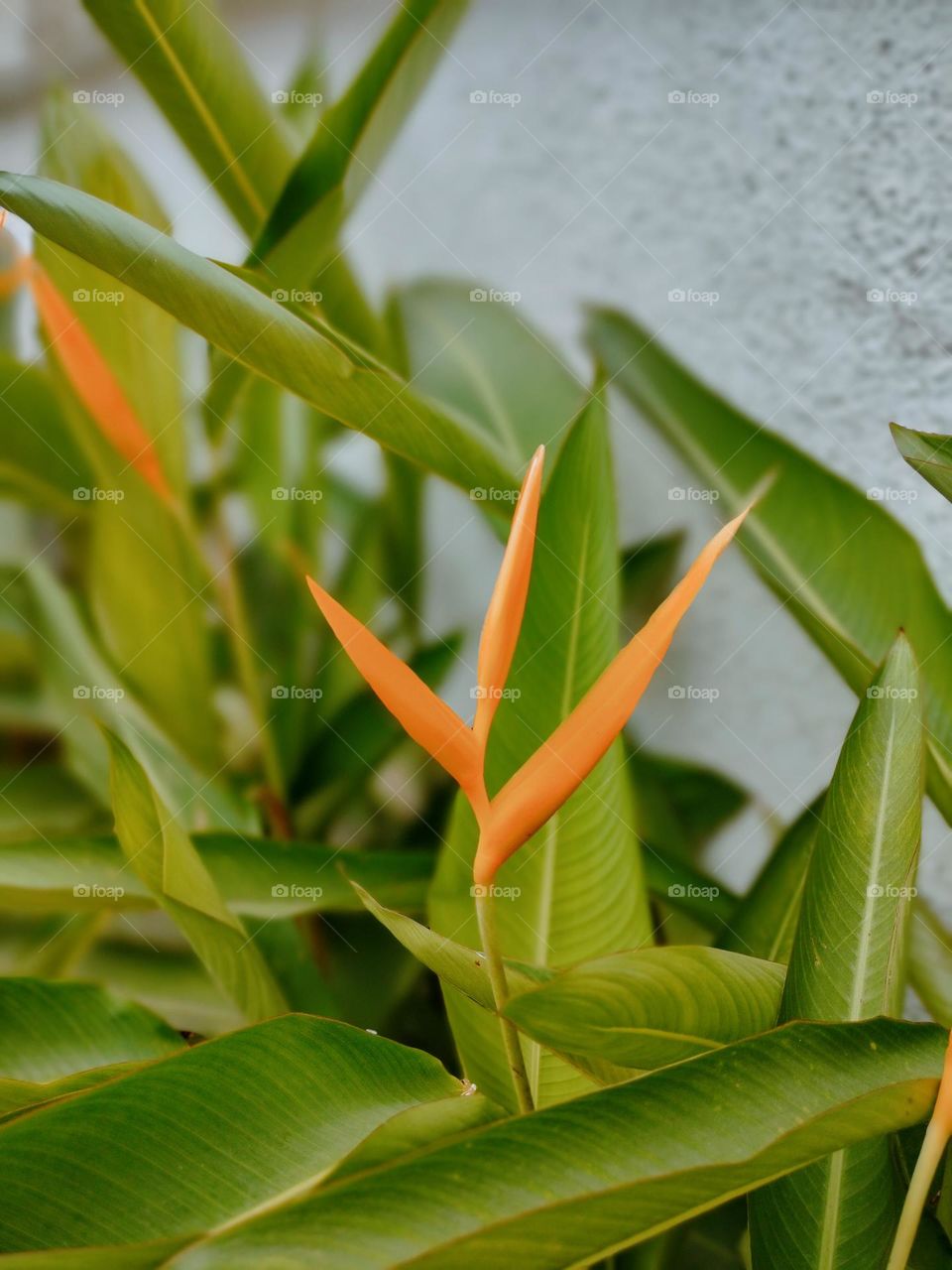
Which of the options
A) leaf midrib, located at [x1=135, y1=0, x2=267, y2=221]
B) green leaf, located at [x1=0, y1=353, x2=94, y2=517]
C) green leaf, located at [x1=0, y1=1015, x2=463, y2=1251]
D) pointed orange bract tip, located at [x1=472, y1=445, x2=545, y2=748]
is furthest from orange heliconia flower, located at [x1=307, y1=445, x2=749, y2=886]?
green leaf, located at [x1=0, y1=353, x2=94, y2=517]

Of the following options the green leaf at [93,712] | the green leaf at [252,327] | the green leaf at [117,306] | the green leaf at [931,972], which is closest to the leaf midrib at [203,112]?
the green leaf at [117,306]

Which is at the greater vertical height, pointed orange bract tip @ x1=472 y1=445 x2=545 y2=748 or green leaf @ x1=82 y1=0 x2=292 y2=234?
green leaf @ x1=82 y1=0 x2=292 y2=234

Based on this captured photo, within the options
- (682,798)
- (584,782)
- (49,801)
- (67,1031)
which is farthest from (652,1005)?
(49,801)

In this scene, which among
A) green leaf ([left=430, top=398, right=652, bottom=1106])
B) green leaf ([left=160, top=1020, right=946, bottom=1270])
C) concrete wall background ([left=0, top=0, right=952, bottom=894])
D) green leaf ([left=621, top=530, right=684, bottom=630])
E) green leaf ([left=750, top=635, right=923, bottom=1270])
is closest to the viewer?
green leaf ([left=160, top=1020, right=946, bottom=1270])

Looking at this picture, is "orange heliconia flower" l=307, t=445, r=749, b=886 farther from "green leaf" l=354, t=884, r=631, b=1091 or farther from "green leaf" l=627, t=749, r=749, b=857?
"green leaf" l=627, t=749, r=749, b=857

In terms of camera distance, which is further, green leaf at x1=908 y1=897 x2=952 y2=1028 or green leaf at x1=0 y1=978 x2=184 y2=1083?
green leaf at x1=908 y1=897 x2=952 y2=1028

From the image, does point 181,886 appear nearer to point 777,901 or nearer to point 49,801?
point 777,901

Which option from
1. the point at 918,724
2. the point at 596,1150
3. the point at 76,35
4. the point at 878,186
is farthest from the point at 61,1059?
the point at 76,35

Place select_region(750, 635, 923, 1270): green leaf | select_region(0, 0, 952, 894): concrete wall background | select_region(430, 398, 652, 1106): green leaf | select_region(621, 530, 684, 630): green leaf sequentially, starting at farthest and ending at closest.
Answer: select_region(621, 530, 684, 630): green leaf, select_region(0, 0, 952, 894): concrete wall background, select_region(430, 398, 652, 1106): green leaf, select_region(750, 635, 923, 1270): green leaf
